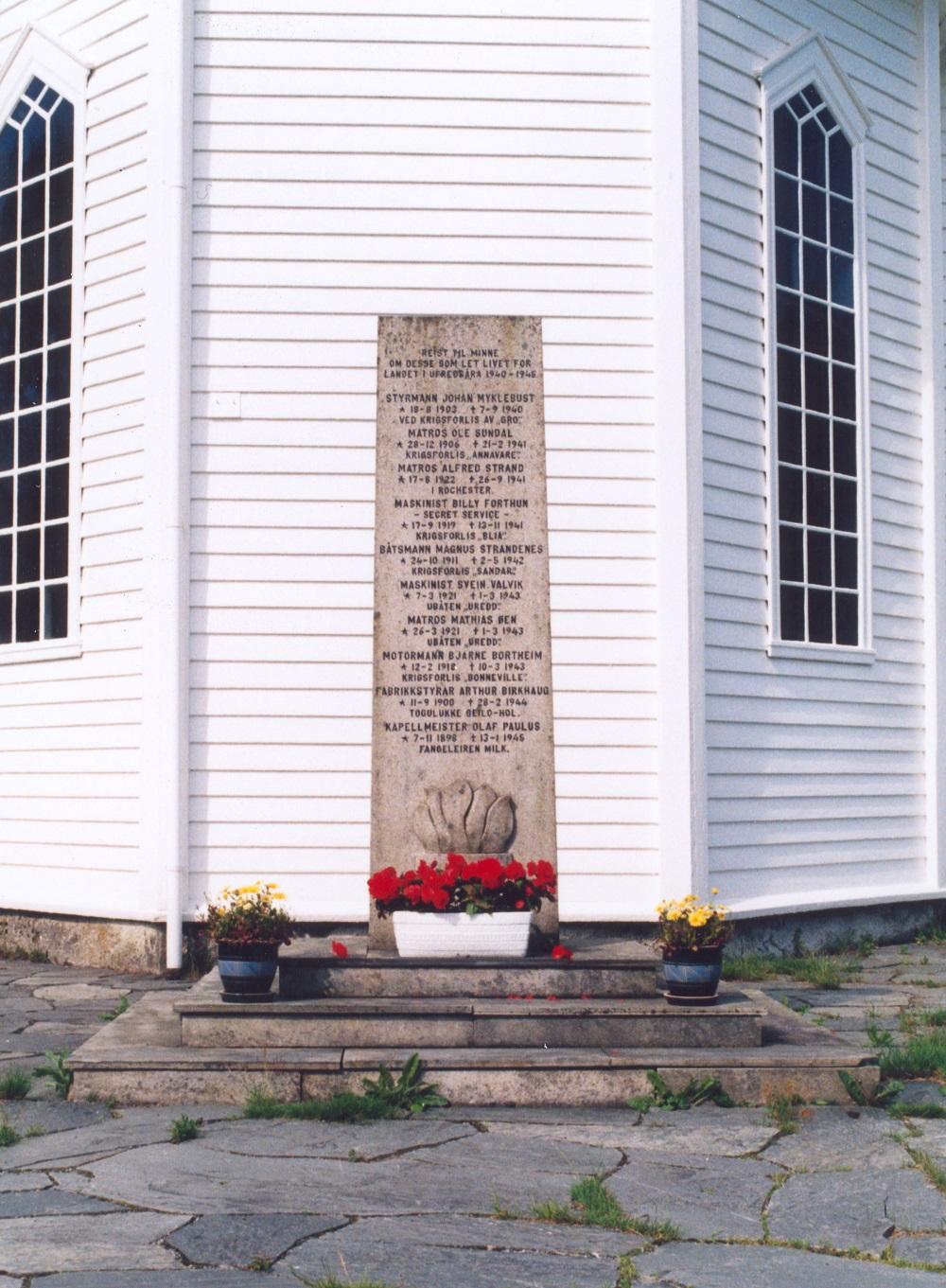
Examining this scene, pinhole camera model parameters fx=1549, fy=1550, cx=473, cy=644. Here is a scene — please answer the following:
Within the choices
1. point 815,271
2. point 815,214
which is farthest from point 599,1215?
point 815,214

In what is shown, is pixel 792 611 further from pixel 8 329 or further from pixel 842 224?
pixel 8 329

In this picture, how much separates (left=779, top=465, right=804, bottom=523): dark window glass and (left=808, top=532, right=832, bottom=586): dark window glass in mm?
205

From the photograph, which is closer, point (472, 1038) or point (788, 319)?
point (472, 1038)

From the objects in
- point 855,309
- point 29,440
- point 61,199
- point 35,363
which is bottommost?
point 29,440

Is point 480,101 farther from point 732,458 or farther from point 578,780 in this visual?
point 578,780

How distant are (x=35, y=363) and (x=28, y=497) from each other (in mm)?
870

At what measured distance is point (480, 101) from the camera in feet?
29.2

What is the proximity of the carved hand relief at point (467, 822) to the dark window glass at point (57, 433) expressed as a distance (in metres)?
4.29

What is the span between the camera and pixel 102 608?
362 inches

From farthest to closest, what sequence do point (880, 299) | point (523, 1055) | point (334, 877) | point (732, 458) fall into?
1. point (880, 299)
2. point (732, 458)
3. point (334, 877)
4. point (523, 1055)

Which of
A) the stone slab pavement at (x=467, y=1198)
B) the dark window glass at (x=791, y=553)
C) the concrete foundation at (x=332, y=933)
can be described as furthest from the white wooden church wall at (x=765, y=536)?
the stone slab pavement at (x=467, y=1198)

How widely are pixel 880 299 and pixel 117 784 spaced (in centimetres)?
609


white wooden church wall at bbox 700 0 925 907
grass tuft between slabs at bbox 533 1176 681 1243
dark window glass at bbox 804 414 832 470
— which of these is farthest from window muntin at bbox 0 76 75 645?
grass tuft between slabs at bbox 533 1176 681 1243

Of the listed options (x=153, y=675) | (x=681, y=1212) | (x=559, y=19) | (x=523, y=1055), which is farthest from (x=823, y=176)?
(x=681, y=1212)
